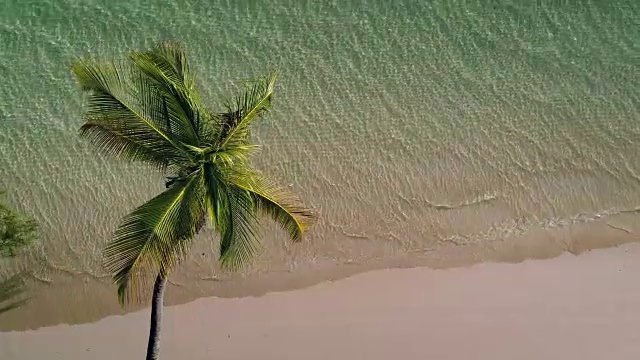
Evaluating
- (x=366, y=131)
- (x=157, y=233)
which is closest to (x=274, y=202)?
(x=157, y=233)

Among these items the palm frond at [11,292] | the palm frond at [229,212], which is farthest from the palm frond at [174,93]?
the palm frond at [11,292]

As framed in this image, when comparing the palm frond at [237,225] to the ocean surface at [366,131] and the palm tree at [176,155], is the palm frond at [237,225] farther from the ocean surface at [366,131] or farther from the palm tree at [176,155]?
the ocean surface at [366,131]

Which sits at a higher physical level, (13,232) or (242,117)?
(242,117)

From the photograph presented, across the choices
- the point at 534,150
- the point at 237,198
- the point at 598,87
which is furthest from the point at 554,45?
the point at 237,198

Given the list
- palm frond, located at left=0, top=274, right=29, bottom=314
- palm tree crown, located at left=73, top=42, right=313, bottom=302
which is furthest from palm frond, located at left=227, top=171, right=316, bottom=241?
palm frond, located at left=0, top=274, right=29, bottom=314

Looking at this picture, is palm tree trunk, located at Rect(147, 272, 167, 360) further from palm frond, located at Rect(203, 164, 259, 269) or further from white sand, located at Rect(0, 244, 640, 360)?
white sand, located at Rect(0, 244, 640, 360)

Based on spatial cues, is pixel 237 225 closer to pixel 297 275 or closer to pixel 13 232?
pixel 297 275
